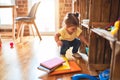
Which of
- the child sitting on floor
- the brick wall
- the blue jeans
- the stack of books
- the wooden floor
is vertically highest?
the brick wall

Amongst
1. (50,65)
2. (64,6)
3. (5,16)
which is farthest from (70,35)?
(5,16)

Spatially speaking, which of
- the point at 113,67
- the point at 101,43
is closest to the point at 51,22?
the point at 101,43

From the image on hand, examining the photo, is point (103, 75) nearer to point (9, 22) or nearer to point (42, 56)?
point (42, 56)

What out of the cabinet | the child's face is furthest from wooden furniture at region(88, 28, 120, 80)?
the child's face

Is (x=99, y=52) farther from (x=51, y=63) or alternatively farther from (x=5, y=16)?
(x=5, y=16)

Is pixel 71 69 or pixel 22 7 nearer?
pixel 71 69

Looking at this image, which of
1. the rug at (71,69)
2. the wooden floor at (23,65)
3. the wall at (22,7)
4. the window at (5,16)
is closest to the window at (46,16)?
the wall at (22,7)

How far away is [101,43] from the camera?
162cm

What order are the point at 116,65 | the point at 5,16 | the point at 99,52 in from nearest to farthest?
1. the point at 116,65
2. the point at 99,52
3. the point at 5,16

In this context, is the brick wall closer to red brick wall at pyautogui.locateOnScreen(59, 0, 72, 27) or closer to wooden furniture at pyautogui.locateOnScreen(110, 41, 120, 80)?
red brick wall at pyautogui.locateOnScreen(59, 0, 72, 27)

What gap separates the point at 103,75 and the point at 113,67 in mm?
294

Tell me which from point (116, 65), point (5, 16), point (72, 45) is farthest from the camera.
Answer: point (5, 16)

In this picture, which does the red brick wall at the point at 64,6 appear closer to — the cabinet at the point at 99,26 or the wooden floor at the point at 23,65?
the wooden floor at the point at 23,65

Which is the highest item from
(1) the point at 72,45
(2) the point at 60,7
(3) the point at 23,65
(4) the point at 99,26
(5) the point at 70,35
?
(2) the point at 60,7
